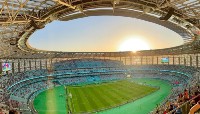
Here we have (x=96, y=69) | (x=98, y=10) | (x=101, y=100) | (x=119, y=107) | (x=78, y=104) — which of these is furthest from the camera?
(x=96, y=69)

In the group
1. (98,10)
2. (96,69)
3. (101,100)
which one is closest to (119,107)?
(101,100)

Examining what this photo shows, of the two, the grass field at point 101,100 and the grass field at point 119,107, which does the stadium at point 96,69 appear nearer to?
the grass field at point 101,100

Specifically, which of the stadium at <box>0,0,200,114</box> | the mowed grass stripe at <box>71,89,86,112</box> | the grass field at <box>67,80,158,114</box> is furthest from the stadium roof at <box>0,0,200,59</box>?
the mowed grass stripe at <box>71,89,86,112</box>

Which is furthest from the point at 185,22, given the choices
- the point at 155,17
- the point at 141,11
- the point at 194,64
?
the point at 194,64

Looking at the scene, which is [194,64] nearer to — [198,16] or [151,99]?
[151,99]

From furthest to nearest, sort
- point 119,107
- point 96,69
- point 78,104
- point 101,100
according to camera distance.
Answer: point 96,69
point 101,100
point 78,104
point 119,107

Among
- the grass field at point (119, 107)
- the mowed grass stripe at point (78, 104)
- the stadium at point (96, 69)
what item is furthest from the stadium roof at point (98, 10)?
the mowed grass stripe at point (78, 104)

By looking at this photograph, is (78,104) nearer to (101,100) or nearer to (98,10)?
(101,100)

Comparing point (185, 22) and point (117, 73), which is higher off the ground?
point (185, 22)
